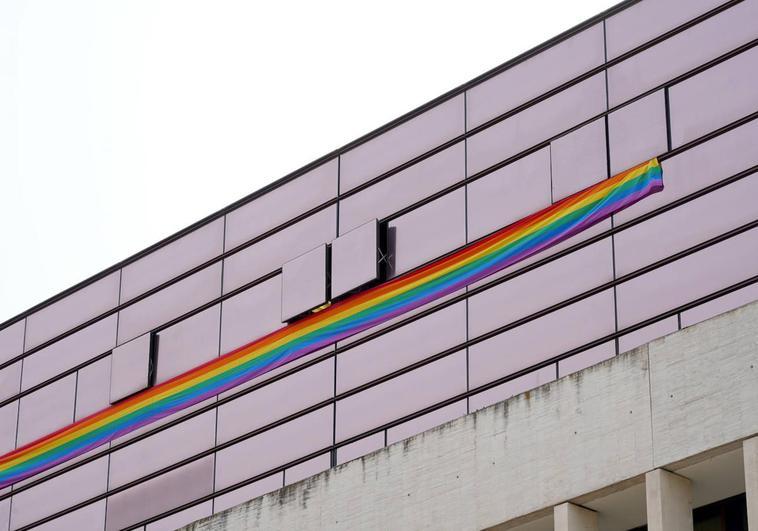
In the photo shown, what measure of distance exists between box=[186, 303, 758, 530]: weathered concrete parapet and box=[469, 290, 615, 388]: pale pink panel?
146 inches

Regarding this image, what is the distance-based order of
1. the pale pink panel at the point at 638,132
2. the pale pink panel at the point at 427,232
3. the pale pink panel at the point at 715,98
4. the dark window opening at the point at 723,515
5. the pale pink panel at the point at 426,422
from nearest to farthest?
Answer: 1. the dark window opening at the point at 723,515
2. the pale pink panel at the point at 715,98
3. the pale pink panel at the point at 638,132
4. the pale pink panel at the point at 426,422
5. the pale pink panel at the point at 427,232

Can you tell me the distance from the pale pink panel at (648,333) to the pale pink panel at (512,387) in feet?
4.62

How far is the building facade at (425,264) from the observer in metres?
35.5

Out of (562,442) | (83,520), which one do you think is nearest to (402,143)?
(83,520)

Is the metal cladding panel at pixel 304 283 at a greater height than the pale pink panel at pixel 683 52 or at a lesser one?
lesser

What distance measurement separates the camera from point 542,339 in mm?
36281

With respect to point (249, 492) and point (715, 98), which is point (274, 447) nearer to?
point (249, 492)

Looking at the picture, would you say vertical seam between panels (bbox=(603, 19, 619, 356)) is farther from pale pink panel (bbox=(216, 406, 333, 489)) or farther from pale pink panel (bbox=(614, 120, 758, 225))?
pale pink panel (bbox=(216, 406, 333, 489))

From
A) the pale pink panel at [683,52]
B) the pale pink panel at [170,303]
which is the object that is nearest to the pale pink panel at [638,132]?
the pale pink panel at [683,52]

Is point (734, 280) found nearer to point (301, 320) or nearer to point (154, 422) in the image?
point (301, 320)

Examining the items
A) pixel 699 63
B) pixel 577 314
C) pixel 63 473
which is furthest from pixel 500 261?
pixel 63 473

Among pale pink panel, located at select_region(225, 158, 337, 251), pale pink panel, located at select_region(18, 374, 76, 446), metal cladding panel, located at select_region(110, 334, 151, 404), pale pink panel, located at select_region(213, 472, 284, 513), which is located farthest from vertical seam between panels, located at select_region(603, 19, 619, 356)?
pale pink panel, located at select_region(18, 374, 76, 446)

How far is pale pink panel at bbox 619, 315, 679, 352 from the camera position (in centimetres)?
3453

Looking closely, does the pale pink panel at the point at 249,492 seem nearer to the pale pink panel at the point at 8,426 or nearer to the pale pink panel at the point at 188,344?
the pale pink panel at the point at 188,344
